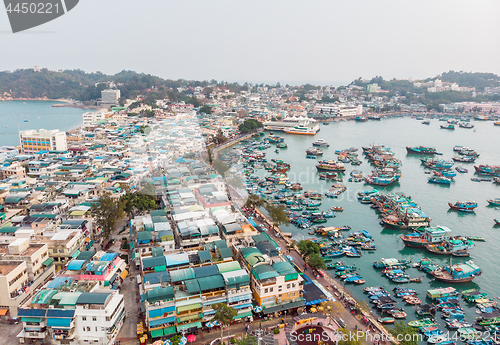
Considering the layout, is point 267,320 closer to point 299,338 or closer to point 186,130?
point 299,338

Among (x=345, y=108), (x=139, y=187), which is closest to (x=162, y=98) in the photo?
(x=345, y=108)

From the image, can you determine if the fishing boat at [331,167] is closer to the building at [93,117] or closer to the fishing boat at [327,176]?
the fishing boat at [327,176]

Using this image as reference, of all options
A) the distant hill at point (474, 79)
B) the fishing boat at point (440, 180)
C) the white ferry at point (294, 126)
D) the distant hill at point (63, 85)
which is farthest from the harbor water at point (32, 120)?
the distant hill at point (474, 79)

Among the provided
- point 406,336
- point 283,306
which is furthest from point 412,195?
point 283,306

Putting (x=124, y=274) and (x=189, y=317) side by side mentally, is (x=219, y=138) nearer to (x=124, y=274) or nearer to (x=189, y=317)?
(x=124, y=274)

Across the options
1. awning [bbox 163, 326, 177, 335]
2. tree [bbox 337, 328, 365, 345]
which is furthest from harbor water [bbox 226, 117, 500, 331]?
awning [bbox 163, 326, 177, 335]
